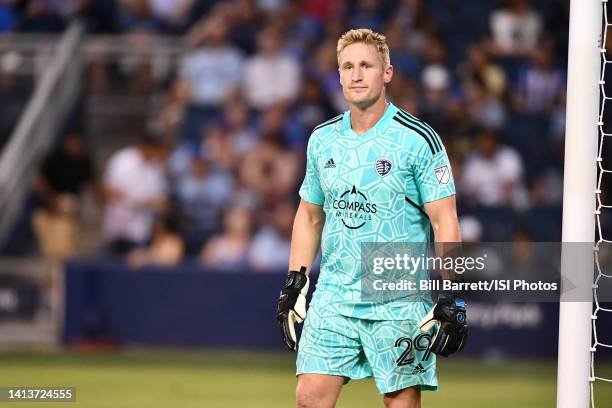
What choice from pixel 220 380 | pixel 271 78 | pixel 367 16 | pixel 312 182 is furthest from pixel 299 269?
pixel 367 16

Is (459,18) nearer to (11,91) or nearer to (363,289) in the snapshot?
(11,91)

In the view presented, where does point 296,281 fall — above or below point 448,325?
above

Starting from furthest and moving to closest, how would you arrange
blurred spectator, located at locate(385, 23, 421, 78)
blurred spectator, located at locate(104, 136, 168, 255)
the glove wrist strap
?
blurred spectator, located at locate(385, 23, 421, 78) → blurred spectator, located at locate(104, 136, 168, 255) → the glove wrist strap

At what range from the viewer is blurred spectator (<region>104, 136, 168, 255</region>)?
14.1m

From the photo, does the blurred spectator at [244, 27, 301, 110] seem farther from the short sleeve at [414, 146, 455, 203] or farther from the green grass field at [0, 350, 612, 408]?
the short sleeve at [414, 146, 455, 203]

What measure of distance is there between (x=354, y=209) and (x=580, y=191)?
1.28 metres

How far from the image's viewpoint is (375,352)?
5.98 metres

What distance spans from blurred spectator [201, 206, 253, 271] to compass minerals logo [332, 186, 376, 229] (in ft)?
24.7

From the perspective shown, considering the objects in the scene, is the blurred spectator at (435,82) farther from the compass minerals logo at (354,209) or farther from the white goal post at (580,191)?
the compass minerals logo at (354,209)

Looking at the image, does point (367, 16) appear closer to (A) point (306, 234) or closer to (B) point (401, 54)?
(B) point (401, 54)

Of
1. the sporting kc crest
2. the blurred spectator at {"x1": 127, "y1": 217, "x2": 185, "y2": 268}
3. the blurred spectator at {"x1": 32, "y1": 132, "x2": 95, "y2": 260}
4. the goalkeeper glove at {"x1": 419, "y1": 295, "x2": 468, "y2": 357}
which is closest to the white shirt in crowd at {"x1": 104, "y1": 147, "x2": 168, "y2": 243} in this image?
the blurred spectator at {"x1": 127, "y1": 217, "x2": 185, "y2": 268}

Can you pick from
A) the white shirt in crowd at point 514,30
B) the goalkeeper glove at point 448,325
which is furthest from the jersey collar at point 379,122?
the white shirt in crowd at point 514,30

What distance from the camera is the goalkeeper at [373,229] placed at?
5977 mm

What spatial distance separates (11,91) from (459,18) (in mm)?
6260
